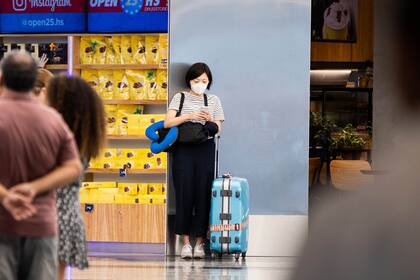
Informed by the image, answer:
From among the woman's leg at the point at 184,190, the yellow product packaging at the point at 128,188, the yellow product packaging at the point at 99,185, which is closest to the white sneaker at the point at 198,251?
the woman's leg at the point at 184,190

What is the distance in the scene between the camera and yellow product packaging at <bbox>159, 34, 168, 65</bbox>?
8500mm

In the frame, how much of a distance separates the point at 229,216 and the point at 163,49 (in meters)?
2.05

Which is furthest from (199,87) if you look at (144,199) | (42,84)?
(42,84)

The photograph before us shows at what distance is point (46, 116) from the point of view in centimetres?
323

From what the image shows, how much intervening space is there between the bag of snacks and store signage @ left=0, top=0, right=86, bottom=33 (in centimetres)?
20

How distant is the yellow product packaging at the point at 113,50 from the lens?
8664 mm

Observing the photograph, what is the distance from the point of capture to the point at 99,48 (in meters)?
8.71

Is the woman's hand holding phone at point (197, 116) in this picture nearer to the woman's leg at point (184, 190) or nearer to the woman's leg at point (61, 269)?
the woman's leg at point (184, 190)

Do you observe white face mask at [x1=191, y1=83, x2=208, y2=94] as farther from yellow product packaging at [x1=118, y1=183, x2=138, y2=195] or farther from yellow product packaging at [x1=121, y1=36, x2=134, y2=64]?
yellow product packaging at [x1=118, y1=183, x2=138, y2=195]

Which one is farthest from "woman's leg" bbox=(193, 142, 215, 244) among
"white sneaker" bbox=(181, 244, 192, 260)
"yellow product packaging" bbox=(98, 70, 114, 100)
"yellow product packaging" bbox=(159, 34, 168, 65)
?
"yellow product packaging" bbox=(98, 70, 114, 100)

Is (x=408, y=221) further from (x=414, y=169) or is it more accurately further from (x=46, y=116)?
(x=46, y=116)

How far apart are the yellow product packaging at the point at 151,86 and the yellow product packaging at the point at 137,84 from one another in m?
0.03

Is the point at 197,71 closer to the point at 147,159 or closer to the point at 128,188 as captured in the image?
the point at 147,159

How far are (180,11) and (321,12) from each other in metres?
8.72
